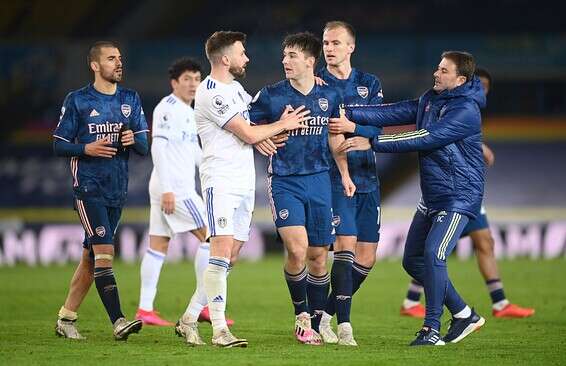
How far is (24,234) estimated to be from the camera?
2275cm

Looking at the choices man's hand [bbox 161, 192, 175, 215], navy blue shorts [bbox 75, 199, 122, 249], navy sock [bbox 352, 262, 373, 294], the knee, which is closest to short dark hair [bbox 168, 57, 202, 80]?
man's hand [bbox 161, 192, 175, 215]

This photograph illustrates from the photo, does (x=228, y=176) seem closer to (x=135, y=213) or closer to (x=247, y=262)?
(x=247, y=262)

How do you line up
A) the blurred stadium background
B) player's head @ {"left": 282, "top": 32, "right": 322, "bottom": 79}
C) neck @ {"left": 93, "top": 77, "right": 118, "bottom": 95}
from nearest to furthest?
player's head @ {"left": 282, "top": 32, "right": 322, "bottom": 79}
neck @ {"left": 93, "top": 77, "right": 118, "bottom": 95}
the blurred stadium background

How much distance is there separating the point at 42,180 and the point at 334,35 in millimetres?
15701

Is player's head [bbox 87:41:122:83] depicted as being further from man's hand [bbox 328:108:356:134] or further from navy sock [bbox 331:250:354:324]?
navy sock [bbox 331:250:354:324]

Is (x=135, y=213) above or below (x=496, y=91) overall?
below

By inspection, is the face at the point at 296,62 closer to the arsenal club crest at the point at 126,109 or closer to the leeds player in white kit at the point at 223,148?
the leeds player in white kit at the point at 223,148

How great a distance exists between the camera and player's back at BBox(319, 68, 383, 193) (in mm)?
10312

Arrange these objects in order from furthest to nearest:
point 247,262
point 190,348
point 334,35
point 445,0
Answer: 1. point 445,0
2. point 247,262
3. point 334,35
4. point 190,348

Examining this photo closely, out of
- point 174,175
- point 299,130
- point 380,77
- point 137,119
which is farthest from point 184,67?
point 380,77

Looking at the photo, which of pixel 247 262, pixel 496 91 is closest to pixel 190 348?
pixel 247 262

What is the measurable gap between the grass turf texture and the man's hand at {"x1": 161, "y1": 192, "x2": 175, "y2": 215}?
3.84 feet

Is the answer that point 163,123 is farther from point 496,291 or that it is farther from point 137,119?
point 496,291

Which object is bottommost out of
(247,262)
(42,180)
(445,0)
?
(247,262)
